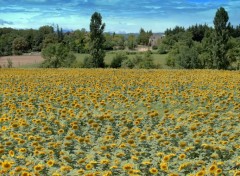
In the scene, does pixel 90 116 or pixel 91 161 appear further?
pixel 90 116

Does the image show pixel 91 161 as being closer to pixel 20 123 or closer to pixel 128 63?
pixel 20 123

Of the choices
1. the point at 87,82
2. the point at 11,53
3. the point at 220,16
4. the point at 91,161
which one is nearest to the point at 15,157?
the point at 91,161

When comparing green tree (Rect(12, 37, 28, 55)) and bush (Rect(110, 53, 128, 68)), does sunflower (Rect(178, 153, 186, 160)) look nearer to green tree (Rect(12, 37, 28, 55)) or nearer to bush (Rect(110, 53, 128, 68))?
bush (Rect(110, 53, 128, 68))

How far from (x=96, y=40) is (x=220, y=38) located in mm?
14401

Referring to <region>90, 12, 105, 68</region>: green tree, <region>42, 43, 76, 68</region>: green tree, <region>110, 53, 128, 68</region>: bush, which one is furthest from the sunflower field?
<region>110, 53, 128, 68</region>: bush

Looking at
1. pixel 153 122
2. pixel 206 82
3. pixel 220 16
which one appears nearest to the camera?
pixel 153 122

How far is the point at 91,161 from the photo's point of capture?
5.64m

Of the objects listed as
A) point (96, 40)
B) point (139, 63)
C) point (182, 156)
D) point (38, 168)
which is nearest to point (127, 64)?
point (139, 63)

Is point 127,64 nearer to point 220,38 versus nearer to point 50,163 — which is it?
point 220,38

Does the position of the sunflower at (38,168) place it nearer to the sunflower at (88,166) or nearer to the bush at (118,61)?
the sunflower at (88,166)

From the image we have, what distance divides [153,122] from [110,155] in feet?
8.40

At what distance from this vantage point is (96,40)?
4547 centimetres

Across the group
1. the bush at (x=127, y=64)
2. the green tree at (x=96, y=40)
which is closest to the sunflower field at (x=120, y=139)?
the green tree at (x=96, y=40)

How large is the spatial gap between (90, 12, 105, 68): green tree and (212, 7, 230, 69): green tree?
1326cm
